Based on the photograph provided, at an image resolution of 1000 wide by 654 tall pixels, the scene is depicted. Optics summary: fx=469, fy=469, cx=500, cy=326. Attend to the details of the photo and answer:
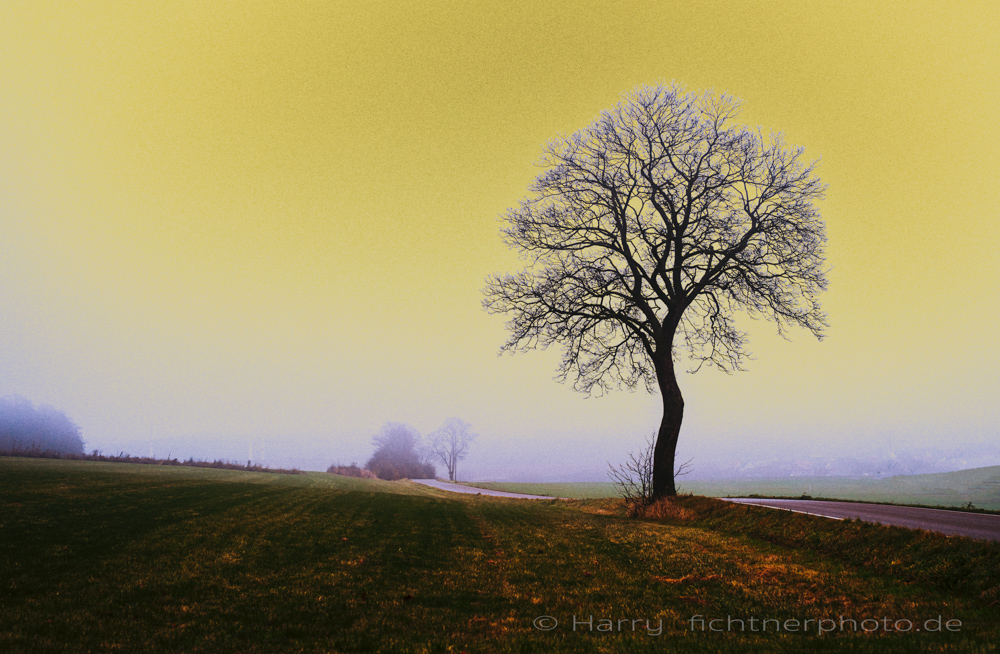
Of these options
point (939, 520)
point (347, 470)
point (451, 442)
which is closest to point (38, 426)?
point (347, 470)

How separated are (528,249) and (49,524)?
16.6m

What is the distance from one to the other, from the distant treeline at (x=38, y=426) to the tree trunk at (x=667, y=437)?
7795 cm

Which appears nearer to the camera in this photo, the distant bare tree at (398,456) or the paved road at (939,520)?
the paved road at (939,520)

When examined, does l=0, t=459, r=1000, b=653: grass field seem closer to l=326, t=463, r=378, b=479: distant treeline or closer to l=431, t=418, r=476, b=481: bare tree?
l=326, t=463, r=378, b=479: distant treeline

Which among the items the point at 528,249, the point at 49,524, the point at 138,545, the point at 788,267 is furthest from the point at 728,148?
the point at 49,524

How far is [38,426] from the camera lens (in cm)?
6638

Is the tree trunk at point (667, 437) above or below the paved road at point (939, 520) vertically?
above

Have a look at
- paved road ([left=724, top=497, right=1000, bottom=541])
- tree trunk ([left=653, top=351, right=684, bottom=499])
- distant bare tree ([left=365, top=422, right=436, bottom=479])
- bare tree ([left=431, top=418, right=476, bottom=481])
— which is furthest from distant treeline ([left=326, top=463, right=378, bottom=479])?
paved road ([left=724, top=497, right=1000, bottom=541])

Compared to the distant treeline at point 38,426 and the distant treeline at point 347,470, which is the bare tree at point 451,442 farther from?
the distant treeline at point 38,426

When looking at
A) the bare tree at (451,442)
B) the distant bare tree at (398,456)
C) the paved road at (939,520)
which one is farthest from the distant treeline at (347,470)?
the paved road at (939,520)

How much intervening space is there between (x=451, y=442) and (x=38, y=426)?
61.4 m

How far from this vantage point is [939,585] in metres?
7.19

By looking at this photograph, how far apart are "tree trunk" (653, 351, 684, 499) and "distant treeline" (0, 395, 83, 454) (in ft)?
256

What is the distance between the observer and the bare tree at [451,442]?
3504 inches
